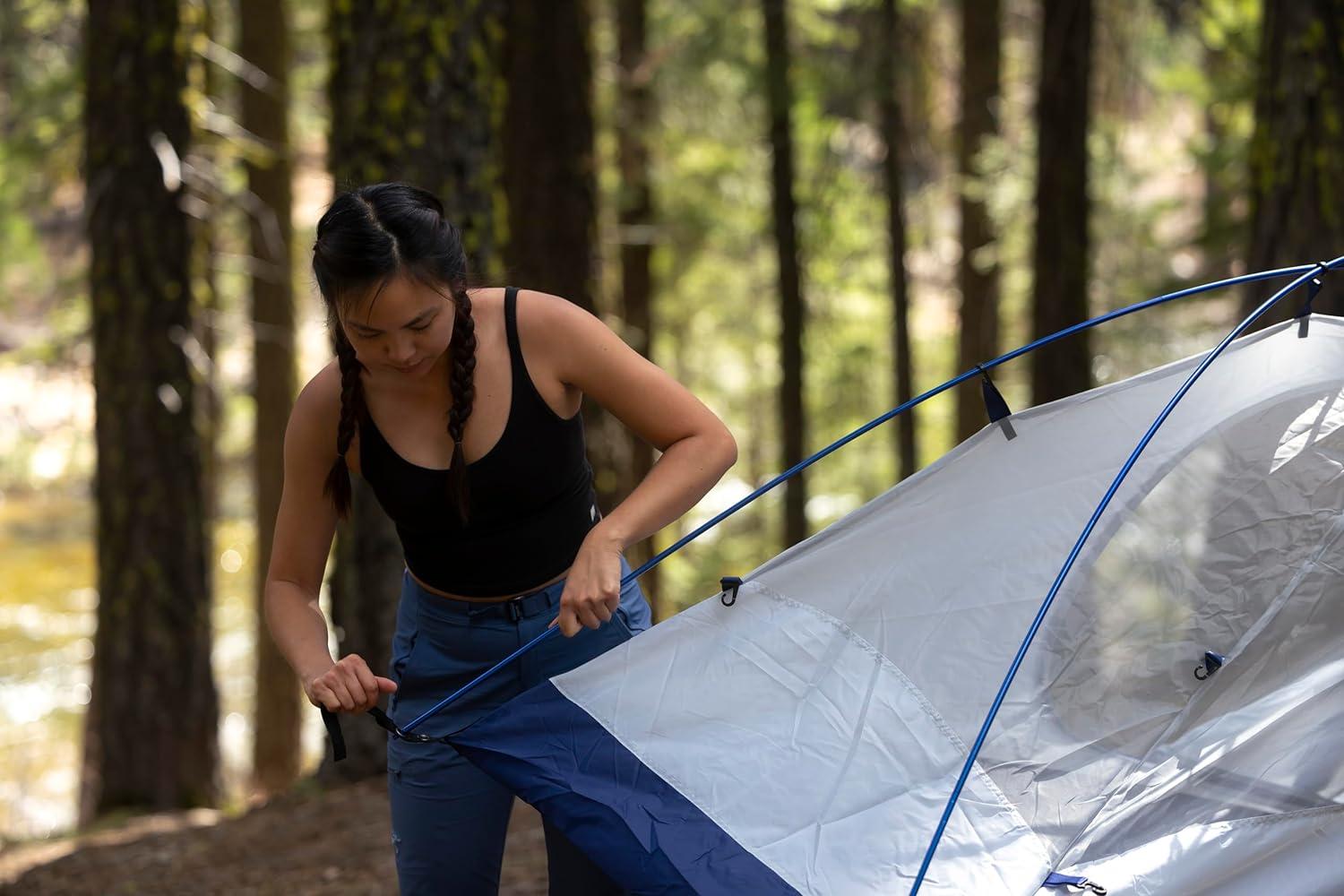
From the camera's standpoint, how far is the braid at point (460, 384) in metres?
2.24

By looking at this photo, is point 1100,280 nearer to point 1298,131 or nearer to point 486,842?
point 1298,131

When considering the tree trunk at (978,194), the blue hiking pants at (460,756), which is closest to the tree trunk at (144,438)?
the blue hiking pants at (460,756)

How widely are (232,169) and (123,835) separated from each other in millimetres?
7905

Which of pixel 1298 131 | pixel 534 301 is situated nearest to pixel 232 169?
pixel 1298 131

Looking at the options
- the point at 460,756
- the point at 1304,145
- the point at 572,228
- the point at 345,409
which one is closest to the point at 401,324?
the point at 345,409

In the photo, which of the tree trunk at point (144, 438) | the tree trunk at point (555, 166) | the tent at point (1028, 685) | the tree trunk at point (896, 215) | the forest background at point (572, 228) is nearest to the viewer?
the tent at point (1028, 685)

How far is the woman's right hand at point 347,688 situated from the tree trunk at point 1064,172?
20.6 feet

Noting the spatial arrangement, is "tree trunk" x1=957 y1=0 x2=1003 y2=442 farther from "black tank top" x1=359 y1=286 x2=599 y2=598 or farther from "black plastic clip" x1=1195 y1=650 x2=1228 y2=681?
"black tank top" x1=359 y1=286 x2=599 y2=598

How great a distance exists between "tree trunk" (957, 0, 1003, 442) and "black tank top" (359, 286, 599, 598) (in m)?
8.79

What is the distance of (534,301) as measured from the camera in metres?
2.32

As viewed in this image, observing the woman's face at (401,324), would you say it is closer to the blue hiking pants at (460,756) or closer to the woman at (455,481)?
the woman at (455,481)

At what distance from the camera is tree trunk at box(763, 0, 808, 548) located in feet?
34.6

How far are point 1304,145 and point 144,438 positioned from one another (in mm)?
5227

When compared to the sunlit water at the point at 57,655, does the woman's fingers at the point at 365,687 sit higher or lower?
higher
